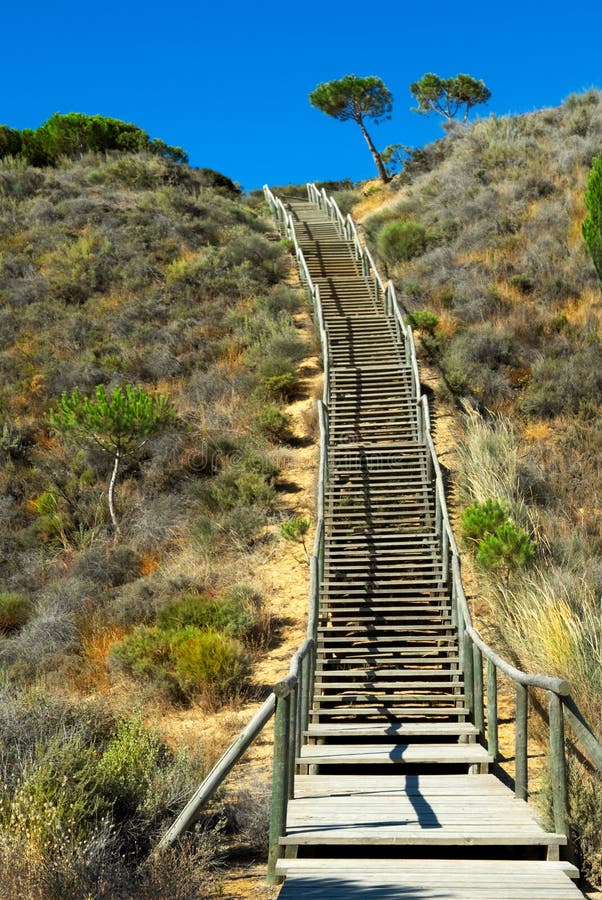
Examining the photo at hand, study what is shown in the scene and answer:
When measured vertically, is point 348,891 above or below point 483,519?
below

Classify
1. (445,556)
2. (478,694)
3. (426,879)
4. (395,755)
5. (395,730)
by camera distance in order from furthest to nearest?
(445,556), (478,694), (395,730), (395,755), (426,879)

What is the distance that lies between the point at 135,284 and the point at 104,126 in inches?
747

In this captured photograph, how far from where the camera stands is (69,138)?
37188mm

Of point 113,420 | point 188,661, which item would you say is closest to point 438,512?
point 188,661

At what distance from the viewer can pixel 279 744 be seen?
441 centimetres

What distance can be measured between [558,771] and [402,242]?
23890 millimetres

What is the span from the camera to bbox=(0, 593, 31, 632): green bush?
37.3ft

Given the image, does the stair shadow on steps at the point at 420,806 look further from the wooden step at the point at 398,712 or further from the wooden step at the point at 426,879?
the wooden step at the point at 398,712

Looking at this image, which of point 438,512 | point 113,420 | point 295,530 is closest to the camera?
point 438,512

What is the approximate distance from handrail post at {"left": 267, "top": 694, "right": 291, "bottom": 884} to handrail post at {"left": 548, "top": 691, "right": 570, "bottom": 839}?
166 cm

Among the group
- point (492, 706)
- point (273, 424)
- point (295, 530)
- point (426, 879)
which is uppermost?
point (273, 424)

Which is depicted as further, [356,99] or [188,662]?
[356,99]

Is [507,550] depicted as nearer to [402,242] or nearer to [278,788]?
[278,788]

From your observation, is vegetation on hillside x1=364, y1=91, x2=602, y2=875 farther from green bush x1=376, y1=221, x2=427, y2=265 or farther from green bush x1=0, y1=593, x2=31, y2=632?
green bush x1=0, y1=593, x2=31, y2=632
